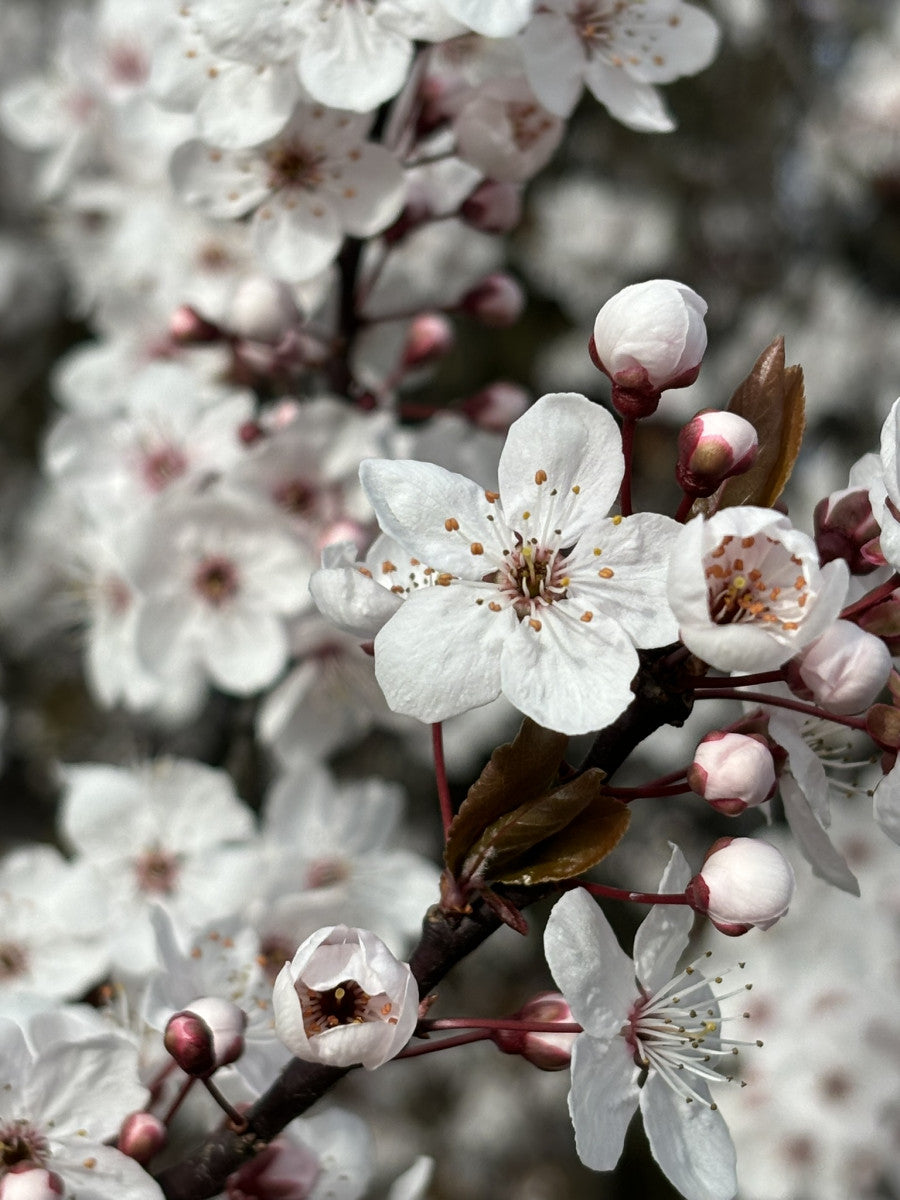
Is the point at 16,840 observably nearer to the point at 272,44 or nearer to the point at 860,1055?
the point at 860,1055

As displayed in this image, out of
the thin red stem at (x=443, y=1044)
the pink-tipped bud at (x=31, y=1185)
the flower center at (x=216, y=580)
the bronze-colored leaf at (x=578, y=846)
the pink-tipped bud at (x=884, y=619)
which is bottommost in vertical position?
the flower center at (x=216, y=580)

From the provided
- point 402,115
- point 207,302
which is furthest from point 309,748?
point 402,115

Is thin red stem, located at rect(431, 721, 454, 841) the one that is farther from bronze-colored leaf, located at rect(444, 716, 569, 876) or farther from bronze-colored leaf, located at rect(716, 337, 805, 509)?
bronze-colored leaf, located at rect(716, 337, 805, 509)

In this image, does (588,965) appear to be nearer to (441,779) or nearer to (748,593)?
(441,779)

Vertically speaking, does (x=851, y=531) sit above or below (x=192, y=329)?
above

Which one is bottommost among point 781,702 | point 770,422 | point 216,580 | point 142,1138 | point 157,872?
point 157,872

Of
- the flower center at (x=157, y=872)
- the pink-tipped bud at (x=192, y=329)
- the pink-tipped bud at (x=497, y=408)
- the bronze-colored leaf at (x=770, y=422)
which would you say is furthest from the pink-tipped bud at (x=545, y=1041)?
the pink-tipped bud at (x=192, y=329)

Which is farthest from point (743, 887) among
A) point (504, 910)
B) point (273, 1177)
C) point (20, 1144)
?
point (20, 1144)

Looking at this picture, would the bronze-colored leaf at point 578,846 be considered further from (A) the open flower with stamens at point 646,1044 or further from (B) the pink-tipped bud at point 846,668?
(B) the pink-tipped bud at point 846,668
